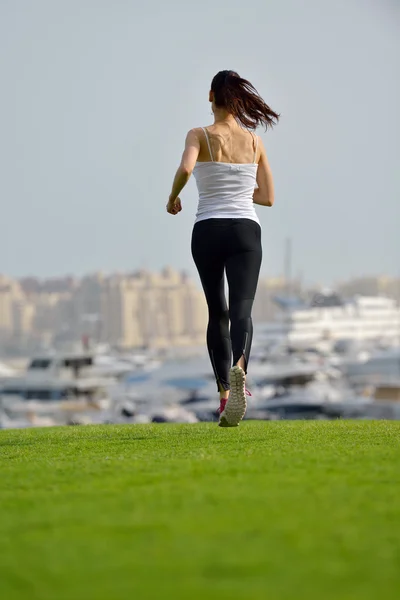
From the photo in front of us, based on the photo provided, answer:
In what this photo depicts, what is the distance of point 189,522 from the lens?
342 cm

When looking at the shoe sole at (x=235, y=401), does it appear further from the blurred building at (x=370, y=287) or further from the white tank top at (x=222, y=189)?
the blurred building at (x=370, y=287)

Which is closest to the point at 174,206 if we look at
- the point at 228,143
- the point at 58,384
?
the point at 228,143

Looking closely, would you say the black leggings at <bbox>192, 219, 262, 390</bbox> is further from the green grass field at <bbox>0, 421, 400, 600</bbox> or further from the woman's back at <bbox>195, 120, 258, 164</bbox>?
the green grass field at <bbox>0, 421, 400, 600</bbox>

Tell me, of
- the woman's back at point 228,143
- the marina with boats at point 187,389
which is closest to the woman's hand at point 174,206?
the woman's back at point 228,143

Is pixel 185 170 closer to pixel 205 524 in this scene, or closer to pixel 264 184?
pixel 264 184

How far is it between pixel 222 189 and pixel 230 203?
0.30 feet

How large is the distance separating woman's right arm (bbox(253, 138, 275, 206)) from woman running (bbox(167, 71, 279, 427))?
10 centimetres

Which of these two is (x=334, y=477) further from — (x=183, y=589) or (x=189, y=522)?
(x=183, y=589)

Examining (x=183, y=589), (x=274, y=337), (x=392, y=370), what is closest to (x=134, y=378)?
(x=392, y=370)

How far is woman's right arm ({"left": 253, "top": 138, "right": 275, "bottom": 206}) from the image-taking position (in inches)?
288

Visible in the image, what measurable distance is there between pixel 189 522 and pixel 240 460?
1.51 m

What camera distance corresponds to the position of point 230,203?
23.1 ft

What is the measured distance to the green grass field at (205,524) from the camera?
2.71 meters

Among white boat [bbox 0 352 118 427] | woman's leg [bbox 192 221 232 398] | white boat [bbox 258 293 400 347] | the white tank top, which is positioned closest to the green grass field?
woman's leg [bbox 192 221 232 398]
